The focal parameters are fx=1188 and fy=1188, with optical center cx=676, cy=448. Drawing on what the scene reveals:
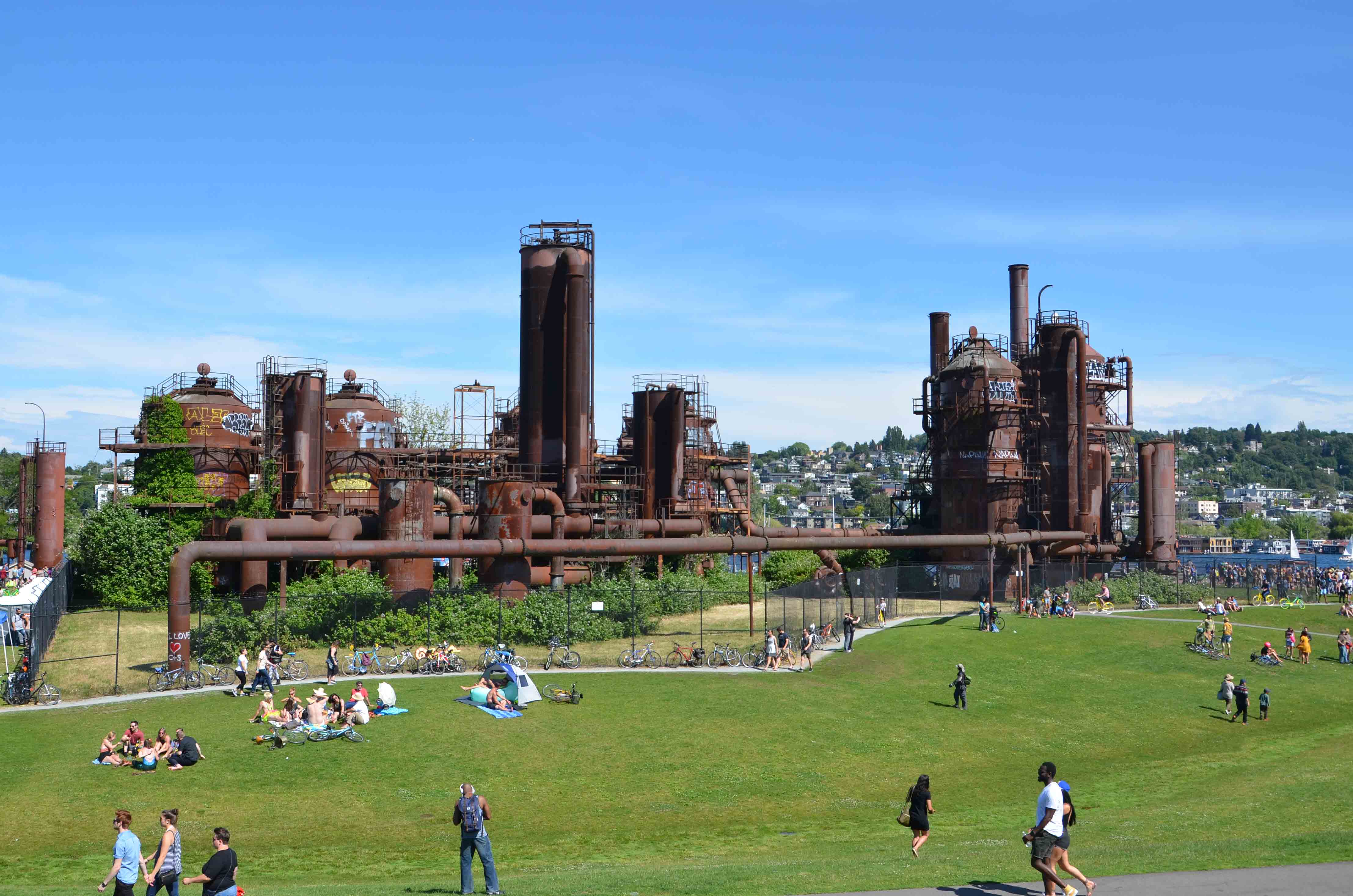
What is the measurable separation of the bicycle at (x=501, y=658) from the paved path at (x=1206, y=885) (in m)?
20.8

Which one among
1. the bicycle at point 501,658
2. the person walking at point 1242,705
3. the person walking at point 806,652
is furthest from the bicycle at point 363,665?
the person walking at point 1242,705

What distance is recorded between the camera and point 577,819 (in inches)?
1013

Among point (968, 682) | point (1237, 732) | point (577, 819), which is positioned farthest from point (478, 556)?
point (1237, 732)

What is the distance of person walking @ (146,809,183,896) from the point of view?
15992 millimetres

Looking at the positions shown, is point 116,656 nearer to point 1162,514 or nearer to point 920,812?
point 920,812

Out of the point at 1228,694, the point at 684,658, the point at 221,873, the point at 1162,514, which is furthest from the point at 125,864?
the point at 1162,514

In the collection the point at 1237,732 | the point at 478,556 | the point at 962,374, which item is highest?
the point at 962,374

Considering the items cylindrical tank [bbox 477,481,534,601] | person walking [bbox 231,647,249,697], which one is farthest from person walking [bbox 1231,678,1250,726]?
person walking [bbox 231,647,249,697]

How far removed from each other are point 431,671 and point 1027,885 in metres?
25.8

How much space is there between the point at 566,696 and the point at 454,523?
1710 centimetres

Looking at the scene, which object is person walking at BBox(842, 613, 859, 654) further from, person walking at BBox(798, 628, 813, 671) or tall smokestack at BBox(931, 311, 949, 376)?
tall smokestack at BBox(931, 311, 949, 376)

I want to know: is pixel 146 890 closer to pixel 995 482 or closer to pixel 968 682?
pixel 968 682

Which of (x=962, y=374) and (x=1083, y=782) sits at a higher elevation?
(x=962, y=374)

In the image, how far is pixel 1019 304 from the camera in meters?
79.8
